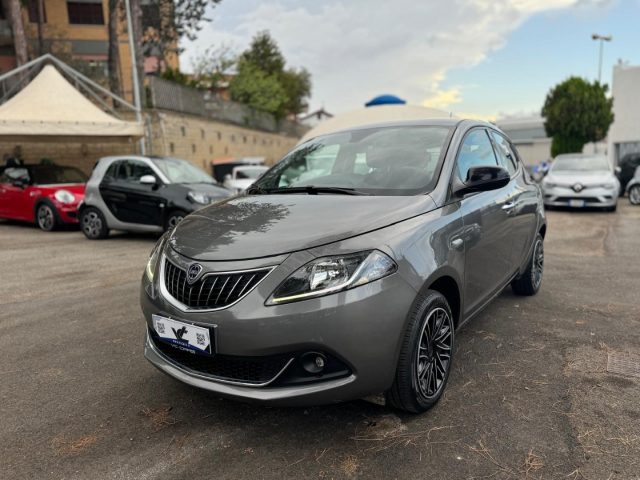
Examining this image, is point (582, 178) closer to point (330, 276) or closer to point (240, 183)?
point (240, 183)

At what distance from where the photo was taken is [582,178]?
11938 millimetres

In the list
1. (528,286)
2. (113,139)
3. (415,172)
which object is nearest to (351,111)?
(113,139)

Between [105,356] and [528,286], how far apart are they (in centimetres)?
374

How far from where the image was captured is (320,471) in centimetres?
222

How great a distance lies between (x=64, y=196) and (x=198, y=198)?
432cm

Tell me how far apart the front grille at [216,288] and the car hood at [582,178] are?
11656 millimetres

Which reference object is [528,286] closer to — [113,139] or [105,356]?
[105,356]

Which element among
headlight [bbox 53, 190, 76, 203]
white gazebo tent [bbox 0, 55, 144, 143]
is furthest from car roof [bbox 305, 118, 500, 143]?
white gazebo tent [bbox 0, 55, 144, 143]

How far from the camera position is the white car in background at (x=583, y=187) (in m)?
11.7

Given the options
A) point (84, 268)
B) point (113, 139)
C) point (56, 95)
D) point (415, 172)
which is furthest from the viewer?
point (113, 139)

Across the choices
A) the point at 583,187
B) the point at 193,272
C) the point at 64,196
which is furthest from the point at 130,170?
the point at 583,187

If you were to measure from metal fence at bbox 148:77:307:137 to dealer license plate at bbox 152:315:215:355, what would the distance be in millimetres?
17989

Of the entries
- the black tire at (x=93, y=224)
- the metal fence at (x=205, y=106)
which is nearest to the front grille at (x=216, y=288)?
the black tire at (x=93, y=224)

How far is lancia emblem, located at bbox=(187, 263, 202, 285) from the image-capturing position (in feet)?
7.84
